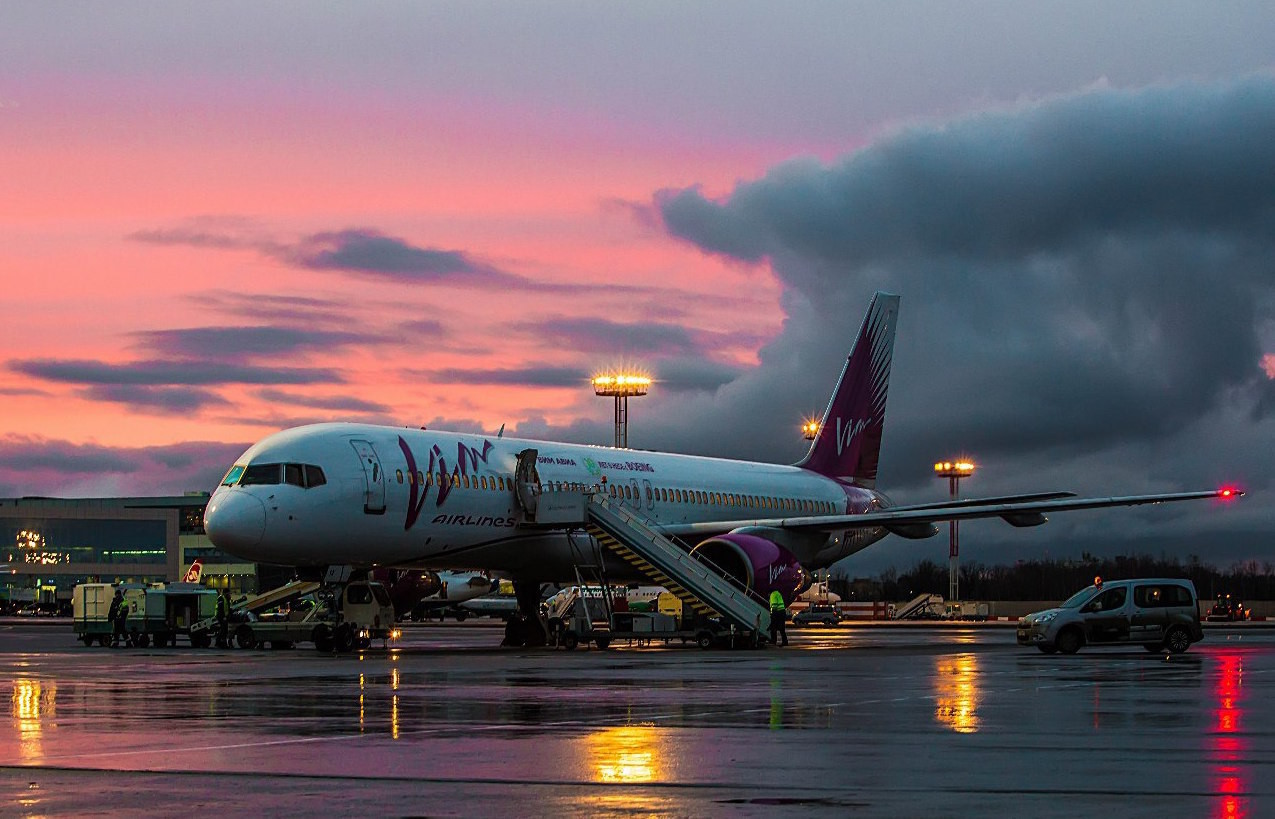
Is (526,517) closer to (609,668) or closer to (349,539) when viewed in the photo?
(349,539)

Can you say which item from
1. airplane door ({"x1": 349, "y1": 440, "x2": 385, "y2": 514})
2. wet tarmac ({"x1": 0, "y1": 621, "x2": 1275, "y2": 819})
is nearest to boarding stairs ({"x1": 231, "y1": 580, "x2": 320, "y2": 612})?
airplane door ({"x1": 349, "y1": 440, "x2": 385, "y2": 514})

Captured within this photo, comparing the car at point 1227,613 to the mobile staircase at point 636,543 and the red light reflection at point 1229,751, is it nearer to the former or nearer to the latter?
the mobile staircase at point 636,543

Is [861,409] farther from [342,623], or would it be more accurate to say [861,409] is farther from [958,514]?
[342,623]

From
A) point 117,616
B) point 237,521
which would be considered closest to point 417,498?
point 237,521

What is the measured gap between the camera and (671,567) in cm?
4422

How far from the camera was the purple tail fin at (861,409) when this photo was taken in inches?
2377

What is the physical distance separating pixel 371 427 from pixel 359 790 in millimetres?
29002

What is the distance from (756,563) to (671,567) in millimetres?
2835

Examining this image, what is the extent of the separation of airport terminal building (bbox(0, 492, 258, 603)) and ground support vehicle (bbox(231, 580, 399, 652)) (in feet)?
403

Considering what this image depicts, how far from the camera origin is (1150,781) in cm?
1329

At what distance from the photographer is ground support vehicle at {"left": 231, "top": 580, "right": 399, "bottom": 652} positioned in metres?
40.9

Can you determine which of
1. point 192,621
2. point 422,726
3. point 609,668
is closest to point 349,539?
point 609,668

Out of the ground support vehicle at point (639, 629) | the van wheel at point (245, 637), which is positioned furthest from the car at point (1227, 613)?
the van wheel at point (245, 637)

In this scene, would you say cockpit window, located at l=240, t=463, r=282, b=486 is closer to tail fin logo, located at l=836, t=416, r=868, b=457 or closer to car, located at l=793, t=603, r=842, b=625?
tail fin logo, located at l=836, t=416, r=868, b=457
